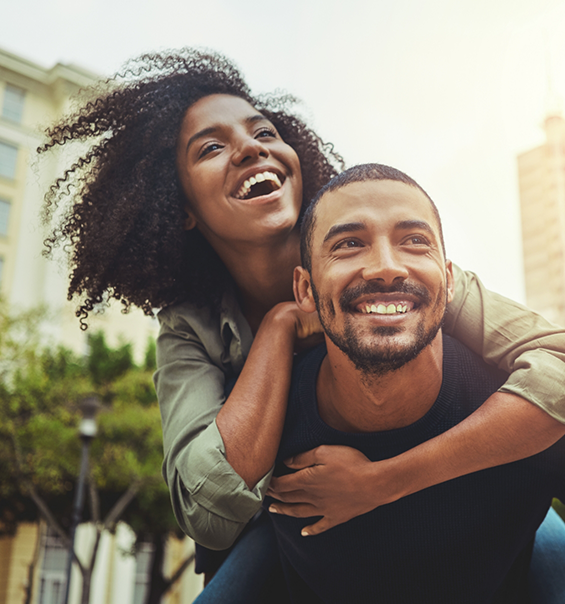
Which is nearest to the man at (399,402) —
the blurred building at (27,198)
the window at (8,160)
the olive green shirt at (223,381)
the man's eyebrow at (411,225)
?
the man's eyebrow at (411,225)

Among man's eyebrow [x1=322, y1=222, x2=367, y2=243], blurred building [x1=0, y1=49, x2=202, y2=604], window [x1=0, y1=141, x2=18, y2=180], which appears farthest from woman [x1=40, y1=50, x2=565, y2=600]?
window [x1=0, y1=141, x2=18, y2=180]

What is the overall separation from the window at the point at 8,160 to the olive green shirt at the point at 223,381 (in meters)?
29.5

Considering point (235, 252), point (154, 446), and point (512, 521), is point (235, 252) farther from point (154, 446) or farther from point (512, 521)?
point (154, 446)

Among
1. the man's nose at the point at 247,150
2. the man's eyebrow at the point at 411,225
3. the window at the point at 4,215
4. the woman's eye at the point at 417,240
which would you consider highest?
the window at the point at 4,215

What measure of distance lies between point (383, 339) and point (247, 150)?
113cm

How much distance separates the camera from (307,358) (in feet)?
7.98

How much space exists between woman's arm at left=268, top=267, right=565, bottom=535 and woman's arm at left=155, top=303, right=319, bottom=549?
0.52 ft

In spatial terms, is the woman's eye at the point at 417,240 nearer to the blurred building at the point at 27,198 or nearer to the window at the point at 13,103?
the blurred building at the point at 27,198

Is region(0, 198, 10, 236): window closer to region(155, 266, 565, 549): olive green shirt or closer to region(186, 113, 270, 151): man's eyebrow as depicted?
region(186, 113, 270, 151): man's eyebrow

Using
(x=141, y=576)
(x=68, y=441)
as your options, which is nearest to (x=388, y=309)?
(x=68, y=441)

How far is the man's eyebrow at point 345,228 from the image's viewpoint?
205 centimetres

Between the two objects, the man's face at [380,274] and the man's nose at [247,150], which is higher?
the man's nose at [247,150]

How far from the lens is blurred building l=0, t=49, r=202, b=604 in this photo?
939 inches

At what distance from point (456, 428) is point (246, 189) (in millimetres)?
1267
